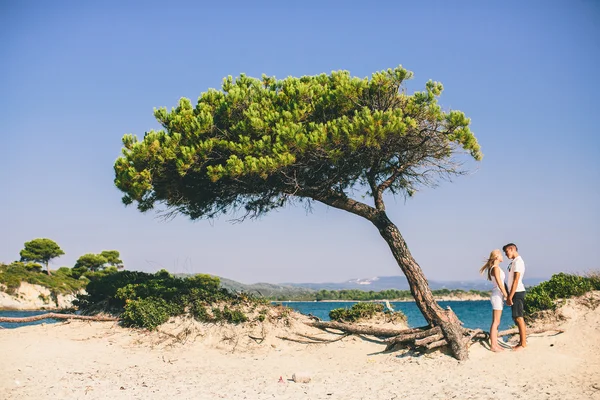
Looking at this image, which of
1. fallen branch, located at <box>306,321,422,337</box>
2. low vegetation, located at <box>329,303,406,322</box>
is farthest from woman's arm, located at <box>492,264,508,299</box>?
low vegetation, located at <box>329,303,406,322</box>

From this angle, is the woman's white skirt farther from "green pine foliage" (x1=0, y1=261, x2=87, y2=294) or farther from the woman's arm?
"green pine foliage" (x1=0, y1=261, x2=87, y2=294)

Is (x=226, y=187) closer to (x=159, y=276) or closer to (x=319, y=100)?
(x=319, y=100)

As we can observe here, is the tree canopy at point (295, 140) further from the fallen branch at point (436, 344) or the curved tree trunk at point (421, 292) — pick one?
the fallen branch at point (436, 344)

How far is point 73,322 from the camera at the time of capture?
13.9 m

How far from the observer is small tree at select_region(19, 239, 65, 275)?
5666cm

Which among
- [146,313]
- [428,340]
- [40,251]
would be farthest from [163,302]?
[40,251]

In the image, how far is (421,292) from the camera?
11.4 meters

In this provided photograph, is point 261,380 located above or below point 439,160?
below

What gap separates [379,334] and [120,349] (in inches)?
266

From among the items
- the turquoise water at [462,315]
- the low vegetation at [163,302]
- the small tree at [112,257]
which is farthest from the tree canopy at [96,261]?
the low vegetation at [163,302]

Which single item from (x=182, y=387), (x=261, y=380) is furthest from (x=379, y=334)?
(x=182, y=387)

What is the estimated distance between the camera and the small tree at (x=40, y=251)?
2231 inches

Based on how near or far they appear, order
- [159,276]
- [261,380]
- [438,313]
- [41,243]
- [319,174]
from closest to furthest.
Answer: [261,380], [438,313], [319,174], [159,276], [41,243]

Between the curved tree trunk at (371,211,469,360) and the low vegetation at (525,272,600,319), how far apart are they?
161 inches
